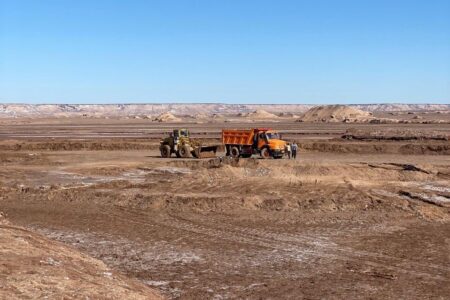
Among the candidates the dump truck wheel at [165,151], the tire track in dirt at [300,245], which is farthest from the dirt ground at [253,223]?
the dump truck wheel at [165,151]

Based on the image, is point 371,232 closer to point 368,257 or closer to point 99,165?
point 368,257

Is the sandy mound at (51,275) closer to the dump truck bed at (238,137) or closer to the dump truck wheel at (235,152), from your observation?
the dump truck bed at (238,137)

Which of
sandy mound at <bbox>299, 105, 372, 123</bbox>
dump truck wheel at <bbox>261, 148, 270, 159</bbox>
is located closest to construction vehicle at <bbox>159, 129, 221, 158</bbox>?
dump truck wheel at <bbox>261, 148, 270, 159</bbox>

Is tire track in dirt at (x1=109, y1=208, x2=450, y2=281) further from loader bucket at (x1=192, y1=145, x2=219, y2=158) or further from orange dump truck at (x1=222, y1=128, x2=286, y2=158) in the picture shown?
loader bucket at (x1=192, y1=145, x2=219, y2=158)

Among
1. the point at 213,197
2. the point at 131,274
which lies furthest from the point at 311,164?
the point at 131,274

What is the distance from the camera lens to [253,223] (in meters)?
17.5

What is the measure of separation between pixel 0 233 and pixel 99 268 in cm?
223

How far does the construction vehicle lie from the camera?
37.5 metres

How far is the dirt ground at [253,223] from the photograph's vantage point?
11.6 metres

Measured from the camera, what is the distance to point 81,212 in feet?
63.4

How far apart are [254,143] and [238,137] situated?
1.33 metres

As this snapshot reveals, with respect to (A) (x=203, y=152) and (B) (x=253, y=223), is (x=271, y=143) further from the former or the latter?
(B) (x=253, y=223)

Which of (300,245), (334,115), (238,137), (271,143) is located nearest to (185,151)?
(238,137)

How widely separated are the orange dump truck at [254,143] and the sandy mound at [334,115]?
8624 centimetres
